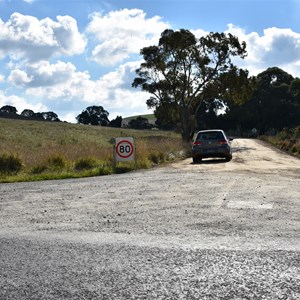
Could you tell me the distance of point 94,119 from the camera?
151 m

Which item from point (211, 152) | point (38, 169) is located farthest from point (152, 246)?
point (211, 152)

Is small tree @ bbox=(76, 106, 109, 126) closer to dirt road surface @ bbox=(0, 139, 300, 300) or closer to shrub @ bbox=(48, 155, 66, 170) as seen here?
shrub @ bbox=(48, 155, 66, 170)

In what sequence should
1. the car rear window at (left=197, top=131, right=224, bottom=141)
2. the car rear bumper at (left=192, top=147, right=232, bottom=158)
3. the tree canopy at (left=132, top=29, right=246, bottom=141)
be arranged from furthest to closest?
1. the tree canopy at (left=132, top=29, right=246, bottom=141)
2. the car rear window at (left=197, top=131, right=224, bottom=141)
3. the car rear bumper at (left=192, top=147, right=232, bottom=158)

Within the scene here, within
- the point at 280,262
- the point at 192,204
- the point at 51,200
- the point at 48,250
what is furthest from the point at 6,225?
the point at 280,262

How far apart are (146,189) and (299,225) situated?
510 centimetres

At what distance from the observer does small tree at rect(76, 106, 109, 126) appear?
15025cm

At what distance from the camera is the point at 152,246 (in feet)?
17.9

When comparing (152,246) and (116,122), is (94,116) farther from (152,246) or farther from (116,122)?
(152,246)

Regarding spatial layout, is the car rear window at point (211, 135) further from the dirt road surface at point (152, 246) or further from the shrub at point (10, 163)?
the dirt road surface at point (152, 246)

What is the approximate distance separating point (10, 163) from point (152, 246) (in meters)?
13.8

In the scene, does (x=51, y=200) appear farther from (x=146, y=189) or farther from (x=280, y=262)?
(x=280, y=262)

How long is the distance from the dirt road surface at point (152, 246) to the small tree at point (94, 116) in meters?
141

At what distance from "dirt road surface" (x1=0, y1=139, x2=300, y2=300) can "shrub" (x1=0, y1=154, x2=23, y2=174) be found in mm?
8096

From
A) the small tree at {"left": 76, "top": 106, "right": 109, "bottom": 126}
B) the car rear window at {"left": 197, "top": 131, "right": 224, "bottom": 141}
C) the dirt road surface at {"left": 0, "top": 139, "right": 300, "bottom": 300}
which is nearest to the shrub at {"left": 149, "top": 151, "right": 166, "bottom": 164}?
the car rear window at {"left": 197, "top": 131, "right": 224, "bottom": 141}
